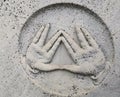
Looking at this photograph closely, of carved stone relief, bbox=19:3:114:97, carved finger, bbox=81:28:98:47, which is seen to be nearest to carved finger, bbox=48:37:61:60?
carved stone relief, bbox=19:3:114:97

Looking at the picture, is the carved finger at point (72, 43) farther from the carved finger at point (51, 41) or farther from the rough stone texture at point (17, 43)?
the rough stone texture at point (17, 43)

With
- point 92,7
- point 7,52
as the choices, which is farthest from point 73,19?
point 7,52

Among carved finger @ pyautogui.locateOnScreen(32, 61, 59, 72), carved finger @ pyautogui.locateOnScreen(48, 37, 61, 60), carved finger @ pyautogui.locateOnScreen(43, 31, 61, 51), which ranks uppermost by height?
carved finger @ pyautogui.locateOnScreen(43, 31, 61, 51)

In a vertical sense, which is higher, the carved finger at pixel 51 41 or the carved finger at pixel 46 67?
the carved finger at pixel 51 41

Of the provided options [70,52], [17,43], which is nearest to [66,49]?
[70,52]

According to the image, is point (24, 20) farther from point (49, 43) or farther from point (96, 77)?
point (96, 77)

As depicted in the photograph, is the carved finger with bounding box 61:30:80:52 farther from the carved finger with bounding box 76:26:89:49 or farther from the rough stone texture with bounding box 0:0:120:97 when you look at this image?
the rough stone texture with bounding box 0:0:120:97

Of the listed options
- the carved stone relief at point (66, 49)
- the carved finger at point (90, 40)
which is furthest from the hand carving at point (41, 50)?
the carved finger at point (90, 40)
